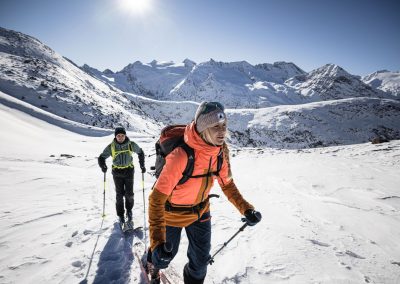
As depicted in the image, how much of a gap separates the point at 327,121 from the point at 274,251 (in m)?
93.6

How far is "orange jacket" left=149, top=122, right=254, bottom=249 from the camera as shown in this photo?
276cm

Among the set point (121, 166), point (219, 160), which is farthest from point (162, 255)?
point (121, 166)

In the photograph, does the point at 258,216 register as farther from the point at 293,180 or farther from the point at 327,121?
the point at 327,121

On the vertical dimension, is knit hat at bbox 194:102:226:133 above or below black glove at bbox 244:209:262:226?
above

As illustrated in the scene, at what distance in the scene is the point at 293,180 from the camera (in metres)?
12.3

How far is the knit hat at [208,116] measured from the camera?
2916mm

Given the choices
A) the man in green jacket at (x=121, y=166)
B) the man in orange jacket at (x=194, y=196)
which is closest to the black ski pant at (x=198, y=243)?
the man in orange jacket at (x=194, y=196)

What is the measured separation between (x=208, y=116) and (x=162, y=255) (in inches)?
61.6

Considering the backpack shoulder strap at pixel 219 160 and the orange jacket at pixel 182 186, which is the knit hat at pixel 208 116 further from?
the backpack shoulder strap at pixel 219 160

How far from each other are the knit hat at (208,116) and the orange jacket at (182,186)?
0.29ft

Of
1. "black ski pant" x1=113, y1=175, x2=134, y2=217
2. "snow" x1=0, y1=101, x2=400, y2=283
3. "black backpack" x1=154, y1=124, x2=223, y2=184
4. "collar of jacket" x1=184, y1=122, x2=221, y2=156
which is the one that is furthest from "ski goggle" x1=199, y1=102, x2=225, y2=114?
"black ski pant" x1=113, y1=175, x2=134, y2=217

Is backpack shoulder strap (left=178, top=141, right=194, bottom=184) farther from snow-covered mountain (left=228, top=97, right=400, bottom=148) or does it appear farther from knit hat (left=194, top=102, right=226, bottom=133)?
snow-covered mountain (left=228, top=97, right=400, bottom=148)

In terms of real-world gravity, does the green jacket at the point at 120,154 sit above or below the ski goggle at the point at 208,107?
below

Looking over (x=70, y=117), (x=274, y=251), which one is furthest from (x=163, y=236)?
(x=70, y=117)
